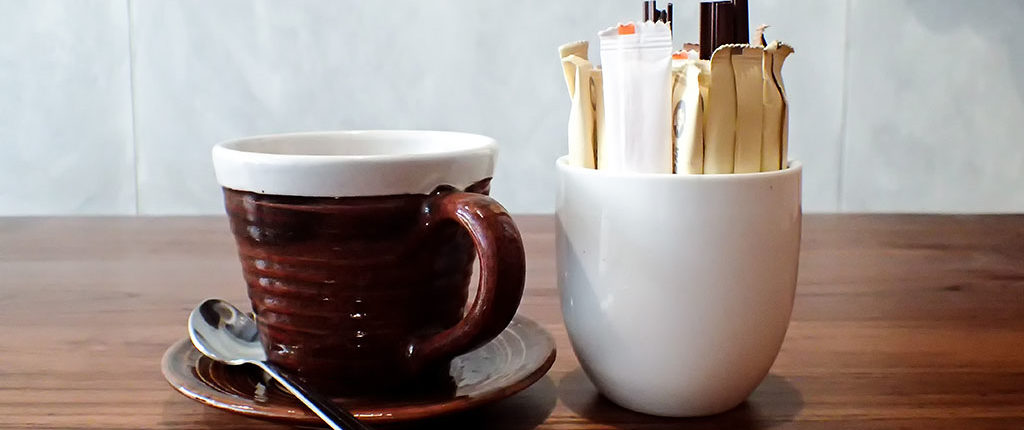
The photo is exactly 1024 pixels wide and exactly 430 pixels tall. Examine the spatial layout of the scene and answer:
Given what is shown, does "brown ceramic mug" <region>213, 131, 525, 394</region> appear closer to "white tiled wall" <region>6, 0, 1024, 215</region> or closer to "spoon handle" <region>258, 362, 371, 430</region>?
"spoon handle" <region>258, 362, 371, 430</region>

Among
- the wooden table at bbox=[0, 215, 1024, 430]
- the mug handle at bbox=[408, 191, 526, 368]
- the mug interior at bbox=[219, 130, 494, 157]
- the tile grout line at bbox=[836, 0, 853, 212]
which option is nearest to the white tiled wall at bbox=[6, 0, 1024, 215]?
the tile grout line at bbox=[836, 0, 853, 212]

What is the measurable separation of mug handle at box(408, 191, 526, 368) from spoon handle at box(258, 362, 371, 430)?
1.9 inches

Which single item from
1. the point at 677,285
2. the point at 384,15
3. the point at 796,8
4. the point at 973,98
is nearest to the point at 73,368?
the point at 677,285

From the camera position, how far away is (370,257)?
1.11ft

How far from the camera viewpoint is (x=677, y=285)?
1.09ft

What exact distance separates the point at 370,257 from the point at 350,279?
1 centimetres

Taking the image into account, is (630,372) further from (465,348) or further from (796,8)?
(796,8)

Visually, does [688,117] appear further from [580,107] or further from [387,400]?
[387,400]

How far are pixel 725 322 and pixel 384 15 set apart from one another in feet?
3.11

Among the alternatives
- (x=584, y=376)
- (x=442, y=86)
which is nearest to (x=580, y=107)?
(x=584, y=376)

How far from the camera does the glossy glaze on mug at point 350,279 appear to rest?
1.10 feet

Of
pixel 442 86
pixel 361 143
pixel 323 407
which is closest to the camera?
pixel 323 407

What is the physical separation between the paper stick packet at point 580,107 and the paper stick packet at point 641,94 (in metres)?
0.01

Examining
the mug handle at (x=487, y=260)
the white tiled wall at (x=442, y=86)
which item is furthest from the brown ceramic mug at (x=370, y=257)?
the white tiled wall at (x=442, y=86)
